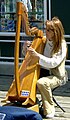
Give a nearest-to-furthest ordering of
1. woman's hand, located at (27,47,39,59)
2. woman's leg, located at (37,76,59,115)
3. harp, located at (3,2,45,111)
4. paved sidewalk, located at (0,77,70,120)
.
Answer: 1. harp, located at (3,2,45,111)
2. woman's hand, located at (27,47,39,59)
3. woman's leg, located at (37,76,59,115)
4. paved sidewalk, located at (0,77,70,120)

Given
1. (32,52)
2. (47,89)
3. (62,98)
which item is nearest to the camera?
(32,52)

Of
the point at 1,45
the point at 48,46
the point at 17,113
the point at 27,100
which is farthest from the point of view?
the point at 1,45

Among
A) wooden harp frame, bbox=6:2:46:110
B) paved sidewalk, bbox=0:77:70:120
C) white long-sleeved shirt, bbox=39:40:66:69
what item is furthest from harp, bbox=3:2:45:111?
paved sidewalk, bbox=0:77:70:120

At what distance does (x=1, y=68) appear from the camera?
8.87m

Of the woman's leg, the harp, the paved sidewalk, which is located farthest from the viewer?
the paved sidewalk

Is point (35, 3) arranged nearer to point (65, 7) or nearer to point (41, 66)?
point (65, 7)

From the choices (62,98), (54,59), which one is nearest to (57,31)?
(54,59)

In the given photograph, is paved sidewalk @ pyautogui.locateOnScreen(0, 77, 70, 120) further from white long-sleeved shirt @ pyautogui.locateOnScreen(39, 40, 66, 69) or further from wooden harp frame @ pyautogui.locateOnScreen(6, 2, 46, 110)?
white long-sleeved shirt @ pyautogui.locateOnScreen(39, 40, 66, 69)

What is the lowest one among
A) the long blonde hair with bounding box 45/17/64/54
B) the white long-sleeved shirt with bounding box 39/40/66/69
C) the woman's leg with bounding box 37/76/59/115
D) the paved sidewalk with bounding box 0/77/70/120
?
the paved sidewalk with bounding box 0/77/70/120

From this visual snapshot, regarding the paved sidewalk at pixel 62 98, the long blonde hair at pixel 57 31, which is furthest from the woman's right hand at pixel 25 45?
the paved sidewalk at pixel 62 98

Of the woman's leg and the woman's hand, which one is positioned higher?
the woman's hand

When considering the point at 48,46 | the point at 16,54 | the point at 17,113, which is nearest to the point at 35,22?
the point at 48,46

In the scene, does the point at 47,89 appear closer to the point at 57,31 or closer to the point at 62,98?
the point at 57,31

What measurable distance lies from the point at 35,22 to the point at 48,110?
3.85 metres
